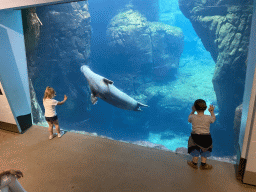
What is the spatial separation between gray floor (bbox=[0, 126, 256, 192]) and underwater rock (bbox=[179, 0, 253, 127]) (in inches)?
310

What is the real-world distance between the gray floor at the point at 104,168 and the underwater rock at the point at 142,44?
15.5 m

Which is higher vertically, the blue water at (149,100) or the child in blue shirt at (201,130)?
the child in blue shirt at (201,130)

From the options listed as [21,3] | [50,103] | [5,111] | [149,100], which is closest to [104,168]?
[50,103]

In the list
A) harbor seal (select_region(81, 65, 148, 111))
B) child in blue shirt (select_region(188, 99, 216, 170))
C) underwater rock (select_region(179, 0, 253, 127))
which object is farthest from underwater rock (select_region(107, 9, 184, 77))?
child in blue shirt (select_region(188, 99, 216, 170))

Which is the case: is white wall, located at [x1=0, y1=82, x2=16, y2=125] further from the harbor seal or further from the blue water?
the blue water

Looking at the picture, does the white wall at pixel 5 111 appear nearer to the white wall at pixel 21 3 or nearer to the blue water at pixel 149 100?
the white wall at pixel 21 3

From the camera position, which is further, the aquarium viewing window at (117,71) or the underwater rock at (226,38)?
the underwater rock at (226,38)

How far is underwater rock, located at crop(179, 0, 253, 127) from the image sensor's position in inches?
327

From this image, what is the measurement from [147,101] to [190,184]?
774 inches

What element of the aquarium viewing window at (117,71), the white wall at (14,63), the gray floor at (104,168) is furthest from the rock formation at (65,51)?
the gray floor at (104,168)

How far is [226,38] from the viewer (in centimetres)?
935

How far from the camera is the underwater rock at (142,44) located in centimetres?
1793

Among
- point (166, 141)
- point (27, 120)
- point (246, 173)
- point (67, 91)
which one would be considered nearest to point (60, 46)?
point (67, 91)

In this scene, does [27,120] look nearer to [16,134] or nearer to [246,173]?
[16,134]
